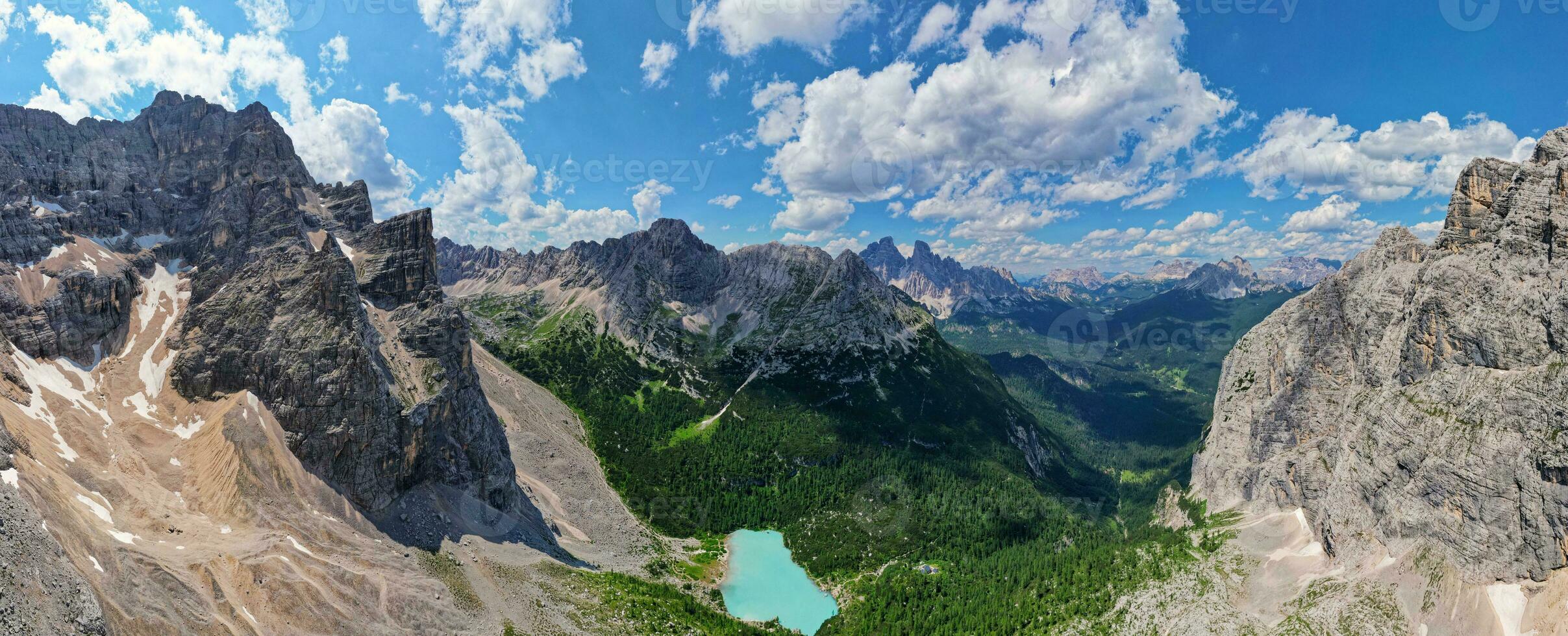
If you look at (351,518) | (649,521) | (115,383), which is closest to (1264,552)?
(649,521)

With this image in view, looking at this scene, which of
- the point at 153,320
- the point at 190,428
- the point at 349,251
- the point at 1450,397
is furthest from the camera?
the point at 349,251

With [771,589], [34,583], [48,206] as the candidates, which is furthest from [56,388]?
[771,589]

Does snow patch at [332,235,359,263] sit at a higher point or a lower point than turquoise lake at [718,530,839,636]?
higher

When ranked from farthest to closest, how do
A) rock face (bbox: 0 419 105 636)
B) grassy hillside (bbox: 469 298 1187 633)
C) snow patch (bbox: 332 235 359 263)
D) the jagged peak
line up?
snow patch (bbox: 332 235 359 263) < grassy hillside (bbox: 469 298 1187 633) < the jagged peak < rock face (bbox: 0 419 105 636)

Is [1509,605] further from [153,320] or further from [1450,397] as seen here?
[153,320]

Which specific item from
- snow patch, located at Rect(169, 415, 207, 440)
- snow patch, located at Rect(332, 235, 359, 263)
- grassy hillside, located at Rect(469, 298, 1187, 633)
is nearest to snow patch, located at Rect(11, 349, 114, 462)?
snow patch, located at Rect(169, 415, 207, 440)

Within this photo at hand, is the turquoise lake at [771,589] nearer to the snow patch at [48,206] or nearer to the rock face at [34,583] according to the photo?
the rock face at [34,583]

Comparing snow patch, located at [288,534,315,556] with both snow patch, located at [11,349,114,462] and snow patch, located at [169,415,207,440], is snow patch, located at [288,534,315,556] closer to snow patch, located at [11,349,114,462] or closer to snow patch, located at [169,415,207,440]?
snow patch, located at [11,349,114,462]
